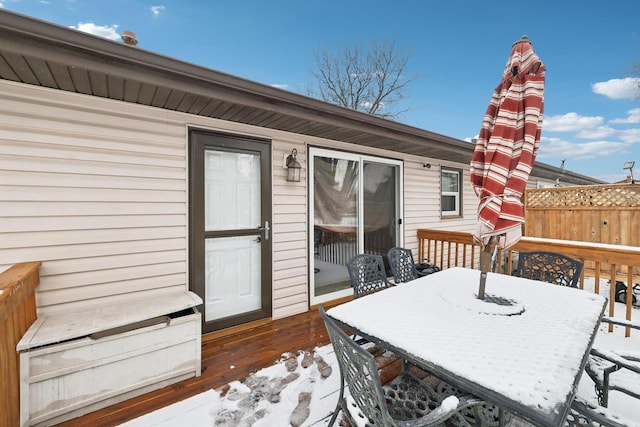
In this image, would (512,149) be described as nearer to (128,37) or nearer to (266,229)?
(266,229)

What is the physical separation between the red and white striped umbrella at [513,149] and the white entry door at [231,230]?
232cm

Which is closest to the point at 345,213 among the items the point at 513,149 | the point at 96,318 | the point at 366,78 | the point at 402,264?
the point at 402,264

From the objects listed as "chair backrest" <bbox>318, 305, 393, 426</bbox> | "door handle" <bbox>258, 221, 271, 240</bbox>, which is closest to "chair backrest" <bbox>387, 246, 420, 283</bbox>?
"door handle" <bbox>258, 221, 271, 240</bbox>

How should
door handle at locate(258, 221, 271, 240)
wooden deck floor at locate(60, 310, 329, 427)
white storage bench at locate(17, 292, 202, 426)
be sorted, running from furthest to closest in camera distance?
1. door handle at locate(258, 221, 271, 240)
2. wooden deck floor at locate(60, 310, 329, 427)
3. white storage bench at locate(17, 292, 202, 426)

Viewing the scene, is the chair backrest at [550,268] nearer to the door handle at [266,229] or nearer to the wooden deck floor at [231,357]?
the wooden deck floor at [231,357]

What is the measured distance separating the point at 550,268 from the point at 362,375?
97.0 inches

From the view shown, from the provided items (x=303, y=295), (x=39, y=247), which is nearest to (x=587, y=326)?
(x=303, y=295)

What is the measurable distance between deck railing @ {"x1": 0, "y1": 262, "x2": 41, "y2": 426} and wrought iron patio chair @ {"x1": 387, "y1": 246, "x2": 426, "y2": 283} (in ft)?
9.28

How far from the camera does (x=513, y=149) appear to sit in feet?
5.16

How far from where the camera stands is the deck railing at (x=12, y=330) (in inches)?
59.9

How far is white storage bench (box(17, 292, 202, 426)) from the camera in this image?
177cm

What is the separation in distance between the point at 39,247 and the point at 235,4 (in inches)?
235

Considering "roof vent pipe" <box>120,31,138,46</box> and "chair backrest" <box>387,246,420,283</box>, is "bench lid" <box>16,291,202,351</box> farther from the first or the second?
"roof vent pipe" <box>120,31,138,46</box>

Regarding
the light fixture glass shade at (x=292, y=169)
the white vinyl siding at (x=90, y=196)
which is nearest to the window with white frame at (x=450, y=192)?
the light fixture glass shade at (x=292, y=169)
